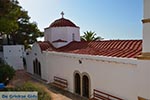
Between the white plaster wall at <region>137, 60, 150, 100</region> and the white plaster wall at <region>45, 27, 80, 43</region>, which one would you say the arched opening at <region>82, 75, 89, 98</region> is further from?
the white plaster wall at <region>45, 27, 80, 43</region>

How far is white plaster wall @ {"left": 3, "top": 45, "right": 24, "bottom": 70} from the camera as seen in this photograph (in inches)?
1092

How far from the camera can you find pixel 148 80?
8.55 metres

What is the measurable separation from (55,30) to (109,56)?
488 inches

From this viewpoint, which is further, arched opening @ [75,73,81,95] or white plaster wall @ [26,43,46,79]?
white plaster wall @ [26,43,46,79]

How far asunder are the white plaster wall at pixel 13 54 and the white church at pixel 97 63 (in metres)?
4.30

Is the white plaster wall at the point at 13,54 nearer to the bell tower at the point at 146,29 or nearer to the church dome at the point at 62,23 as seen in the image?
the church dome at the point at 62,23

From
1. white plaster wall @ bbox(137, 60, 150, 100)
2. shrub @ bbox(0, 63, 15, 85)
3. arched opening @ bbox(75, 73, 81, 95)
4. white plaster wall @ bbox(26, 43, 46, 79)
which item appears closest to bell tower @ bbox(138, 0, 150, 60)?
white plaster wall @ bbox(137, 60, 150, 100)

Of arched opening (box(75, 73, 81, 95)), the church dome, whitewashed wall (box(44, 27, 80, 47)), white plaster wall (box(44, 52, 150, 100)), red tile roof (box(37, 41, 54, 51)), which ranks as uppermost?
the church dome

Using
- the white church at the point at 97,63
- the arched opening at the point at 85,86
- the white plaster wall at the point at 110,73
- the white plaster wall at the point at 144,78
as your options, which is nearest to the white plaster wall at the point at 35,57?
the white church at the point at 97,63

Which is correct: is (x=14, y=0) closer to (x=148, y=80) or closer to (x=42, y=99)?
(x=42, y=99)

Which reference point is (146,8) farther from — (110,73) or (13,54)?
(13,54)

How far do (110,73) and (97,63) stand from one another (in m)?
1.33

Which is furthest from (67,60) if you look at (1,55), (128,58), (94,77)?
(1,55)

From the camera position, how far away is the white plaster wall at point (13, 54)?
27.7m
